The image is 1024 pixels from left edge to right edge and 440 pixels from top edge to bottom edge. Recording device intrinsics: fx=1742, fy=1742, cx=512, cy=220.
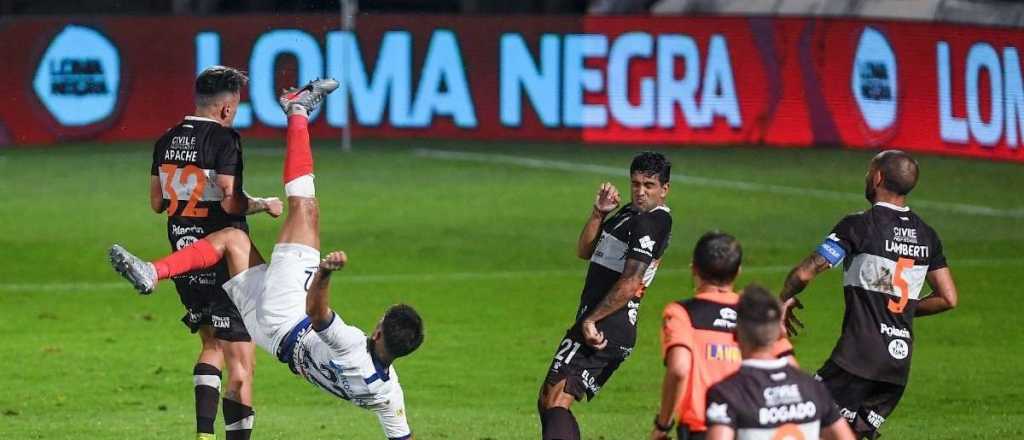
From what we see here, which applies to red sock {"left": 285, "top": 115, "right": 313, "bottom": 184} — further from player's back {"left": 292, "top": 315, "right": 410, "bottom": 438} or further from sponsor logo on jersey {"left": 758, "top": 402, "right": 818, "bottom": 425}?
sponsor logo on jersey {"left": 758, "top": 402, "right": 818, "bottom": 425}

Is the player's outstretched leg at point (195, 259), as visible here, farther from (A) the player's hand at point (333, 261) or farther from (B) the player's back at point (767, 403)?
(B) the player's back at point (767, 403)

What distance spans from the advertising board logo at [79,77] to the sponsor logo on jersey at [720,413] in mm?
24320

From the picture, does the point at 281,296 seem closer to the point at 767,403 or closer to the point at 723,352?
the point at 723,352

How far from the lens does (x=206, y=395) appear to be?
10.7 m

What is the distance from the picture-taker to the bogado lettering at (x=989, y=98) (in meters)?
27.0

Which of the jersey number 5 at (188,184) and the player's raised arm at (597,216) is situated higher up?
the jersey number 5 at (188,184)

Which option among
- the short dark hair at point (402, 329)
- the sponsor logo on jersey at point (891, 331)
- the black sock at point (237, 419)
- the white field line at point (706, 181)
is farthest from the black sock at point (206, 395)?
the white field line at point (706, 181)

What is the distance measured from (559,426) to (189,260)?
7.44ft

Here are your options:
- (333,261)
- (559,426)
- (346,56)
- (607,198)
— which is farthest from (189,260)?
(346,56)

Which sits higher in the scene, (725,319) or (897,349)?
(725,319)

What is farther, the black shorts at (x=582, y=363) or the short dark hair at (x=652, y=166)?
the black shorts at (x=582, y=363)

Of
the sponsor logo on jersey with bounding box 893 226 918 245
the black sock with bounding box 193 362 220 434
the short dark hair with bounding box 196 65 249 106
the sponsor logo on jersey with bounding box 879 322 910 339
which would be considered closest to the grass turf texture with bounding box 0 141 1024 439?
the black sock with bounding box 193 362 220 434

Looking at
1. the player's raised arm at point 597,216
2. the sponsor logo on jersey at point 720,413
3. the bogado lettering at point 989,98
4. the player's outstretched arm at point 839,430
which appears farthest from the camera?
the bogado lettering at point 989,98

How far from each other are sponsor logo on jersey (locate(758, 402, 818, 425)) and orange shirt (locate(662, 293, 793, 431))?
0.78m
